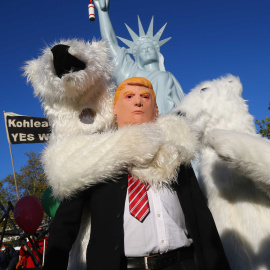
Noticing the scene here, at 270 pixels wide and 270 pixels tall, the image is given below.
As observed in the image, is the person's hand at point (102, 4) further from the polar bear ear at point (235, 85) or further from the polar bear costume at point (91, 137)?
the polar bear ear at point (235, 85)

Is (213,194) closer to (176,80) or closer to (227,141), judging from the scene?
(227,141)

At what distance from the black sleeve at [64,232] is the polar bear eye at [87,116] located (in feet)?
1.93

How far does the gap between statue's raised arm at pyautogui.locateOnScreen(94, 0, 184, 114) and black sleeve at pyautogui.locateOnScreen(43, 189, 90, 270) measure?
9.21 feet

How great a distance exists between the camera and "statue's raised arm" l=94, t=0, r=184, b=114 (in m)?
4.25

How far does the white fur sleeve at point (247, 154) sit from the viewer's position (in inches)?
49.9

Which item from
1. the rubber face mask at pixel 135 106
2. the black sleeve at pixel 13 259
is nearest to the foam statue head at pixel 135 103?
the rubber face mask at pixel 135 106

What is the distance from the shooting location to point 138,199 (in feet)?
4.36

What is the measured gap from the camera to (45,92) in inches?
69.4

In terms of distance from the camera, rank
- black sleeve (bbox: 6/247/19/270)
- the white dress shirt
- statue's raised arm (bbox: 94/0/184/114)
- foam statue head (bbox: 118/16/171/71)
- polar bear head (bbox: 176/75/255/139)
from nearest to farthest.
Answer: the white dress shirt, polar bear head (bbox: 176/75/255/139), statue's raised arm (bbox: 94/0/184/114), foam statue head (bbox: 118/16/171/71), black sleeve (bbox: 6/247/19/270)

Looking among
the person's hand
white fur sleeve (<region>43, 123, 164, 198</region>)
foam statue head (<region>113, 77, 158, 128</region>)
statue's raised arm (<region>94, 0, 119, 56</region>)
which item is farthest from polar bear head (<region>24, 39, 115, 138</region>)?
the person's hand

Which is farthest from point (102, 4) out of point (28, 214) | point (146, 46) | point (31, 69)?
point (28, 214)

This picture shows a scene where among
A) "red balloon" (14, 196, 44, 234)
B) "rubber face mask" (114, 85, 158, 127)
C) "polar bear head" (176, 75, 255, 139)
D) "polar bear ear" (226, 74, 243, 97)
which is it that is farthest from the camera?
"red balloon" (14, 196, 44, 234)

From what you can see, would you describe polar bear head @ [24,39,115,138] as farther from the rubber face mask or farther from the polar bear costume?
the rubber face mask

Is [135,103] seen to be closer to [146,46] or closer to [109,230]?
[109,230]
